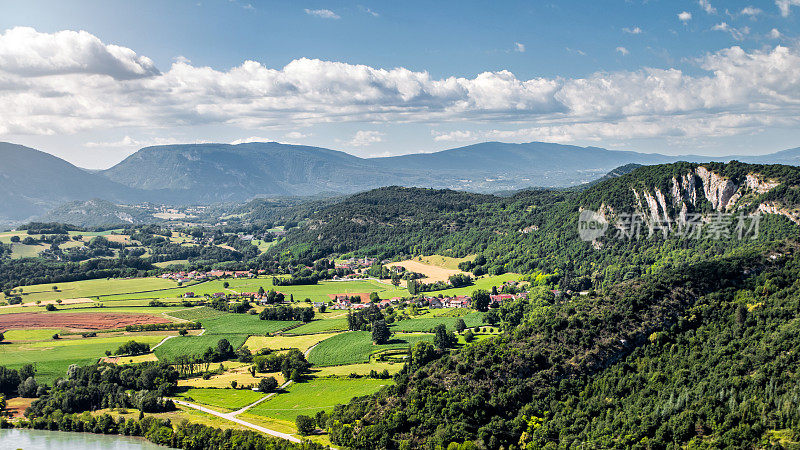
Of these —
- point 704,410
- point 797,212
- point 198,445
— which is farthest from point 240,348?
point 797,212

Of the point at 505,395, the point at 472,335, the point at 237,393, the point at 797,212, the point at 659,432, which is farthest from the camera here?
the point at 797,212

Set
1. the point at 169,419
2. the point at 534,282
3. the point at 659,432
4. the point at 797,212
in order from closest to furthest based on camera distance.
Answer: the point at 659,432, the point at 169,419, the point at 797,212, the point at 534,282

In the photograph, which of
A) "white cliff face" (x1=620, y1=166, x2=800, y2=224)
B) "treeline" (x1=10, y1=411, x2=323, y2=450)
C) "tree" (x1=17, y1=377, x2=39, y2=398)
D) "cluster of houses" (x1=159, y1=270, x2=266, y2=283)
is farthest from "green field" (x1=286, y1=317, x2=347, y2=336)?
"white cliff face" (x1=620, y1=166, x2=800, y2=224)

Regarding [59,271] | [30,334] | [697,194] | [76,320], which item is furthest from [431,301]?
[59,271]

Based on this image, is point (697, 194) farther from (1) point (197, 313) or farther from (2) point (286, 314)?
(1) point (197, 313)

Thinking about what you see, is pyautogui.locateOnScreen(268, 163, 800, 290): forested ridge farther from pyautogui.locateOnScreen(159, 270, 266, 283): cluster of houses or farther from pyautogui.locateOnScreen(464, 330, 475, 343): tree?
pyautogui.locateOnScreen(159, 270, 266, 283): cluster of houses

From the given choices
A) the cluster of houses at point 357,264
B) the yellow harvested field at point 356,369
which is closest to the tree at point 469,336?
the yellow harvested field at point 356,369

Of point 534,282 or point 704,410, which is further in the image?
point 534,282

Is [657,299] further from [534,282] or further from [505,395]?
[534,282]
